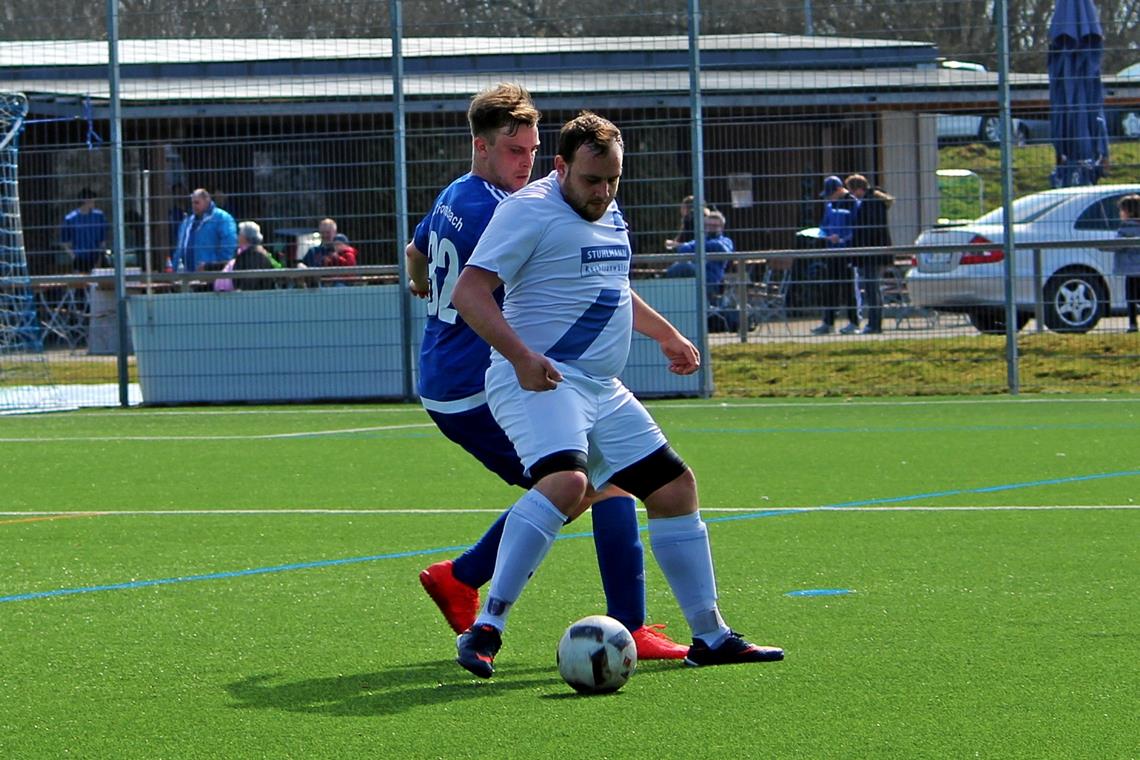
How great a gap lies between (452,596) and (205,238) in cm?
1210

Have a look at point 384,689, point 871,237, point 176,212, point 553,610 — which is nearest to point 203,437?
point 176,212

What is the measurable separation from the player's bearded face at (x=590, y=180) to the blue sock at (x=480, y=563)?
1.07m

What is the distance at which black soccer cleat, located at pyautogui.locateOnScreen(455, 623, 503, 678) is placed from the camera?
517cm

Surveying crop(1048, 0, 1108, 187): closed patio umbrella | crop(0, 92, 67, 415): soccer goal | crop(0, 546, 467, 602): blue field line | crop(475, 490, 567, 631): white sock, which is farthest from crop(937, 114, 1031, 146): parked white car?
crop(475, 490, 567, 631): white sock

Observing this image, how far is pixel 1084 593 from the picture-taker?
20.9 feet

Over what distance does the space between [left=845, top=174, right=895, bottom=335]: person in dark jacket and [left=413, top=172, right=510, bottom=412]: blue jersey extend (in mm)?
10196

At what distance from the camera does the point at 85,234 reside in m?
18.5

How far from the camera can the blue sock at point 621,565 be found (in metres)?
5.64

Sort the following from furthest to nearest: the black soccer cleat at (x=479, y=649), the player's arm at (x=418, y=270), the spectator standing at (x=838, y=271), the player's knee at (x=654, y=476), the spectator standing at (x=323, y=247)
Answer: the spectator standing at (x=323, y=247), the spectator standing at (x=838, y=271), the player's arm at (x=418, y=270), the player's knee at (x=654, y=476), the black soccer cleat at (x=479, y=649)

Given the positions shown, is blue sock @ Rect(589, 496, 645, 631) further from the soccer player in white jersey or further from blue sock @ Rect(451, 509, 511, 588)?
blue sock @ Rect(451, 509, 511, 588)

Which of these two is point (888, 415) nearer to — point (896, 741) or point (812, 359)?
point (812, 359)

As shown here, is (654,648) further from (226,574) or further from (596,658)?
(226,574)

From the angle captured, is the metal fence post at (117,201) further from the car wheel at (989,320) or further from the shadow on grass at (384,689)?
the shadow on grass at (384,689)

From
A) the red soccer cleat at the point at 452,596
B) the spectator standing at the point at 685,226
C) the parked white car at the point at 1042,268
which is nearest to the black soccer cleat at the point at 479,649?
the red soccer cleat at the point at 452,596
